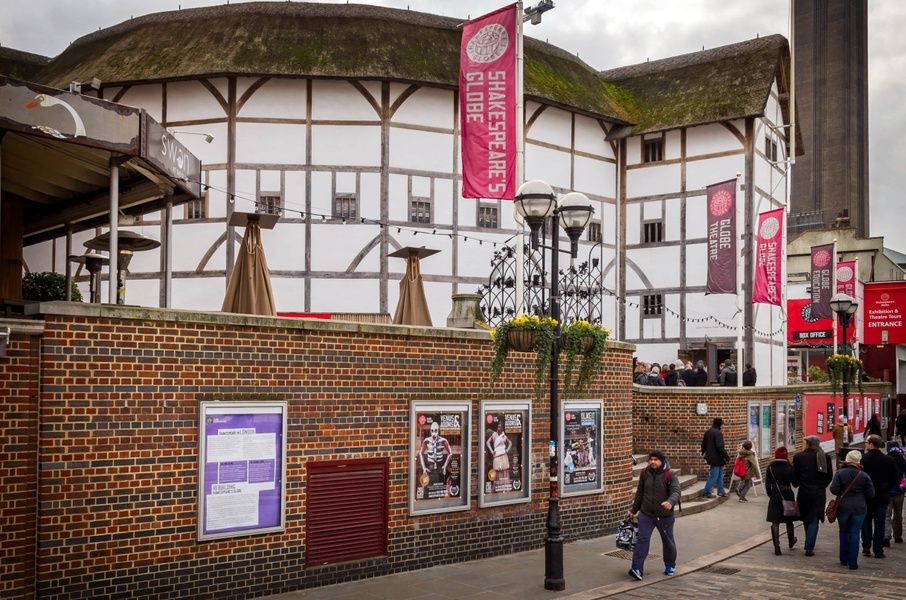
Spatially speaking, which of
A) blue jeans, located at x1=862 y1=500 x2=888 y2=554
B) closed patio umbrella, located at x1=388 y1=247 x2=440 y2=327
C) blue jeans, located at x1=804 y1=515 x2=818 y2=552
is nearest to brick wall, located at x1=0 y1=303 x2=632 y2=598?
closed patio umbrella, located at x1=388 y1=247 x2=440 y2=327

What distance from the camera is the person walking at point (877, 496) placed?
13117mm

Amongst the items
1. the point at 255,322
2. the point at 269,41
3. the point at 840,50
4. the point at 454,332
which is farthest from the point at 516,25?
the point at 840,50

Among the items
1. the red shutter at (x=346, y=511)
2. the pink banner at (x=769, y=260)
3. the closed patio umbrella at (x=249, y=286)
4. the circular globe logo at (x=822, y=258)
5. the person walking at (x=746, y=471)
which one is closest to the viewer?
the red shutter at (x=346, y=511)

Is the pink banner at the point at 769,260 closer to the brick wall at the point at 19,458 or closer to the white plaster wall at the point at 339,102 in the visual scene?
the white plaster wall at the point at 339,102

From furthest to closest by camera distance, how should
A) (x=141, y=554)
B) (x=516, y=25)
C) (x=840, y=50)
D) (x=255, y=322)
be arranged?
(x=840, y=50)
(x=516, y=25)
(x=255, y=322)
(x=141, y=554)

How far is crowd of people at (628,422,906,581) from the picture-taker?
442 inches

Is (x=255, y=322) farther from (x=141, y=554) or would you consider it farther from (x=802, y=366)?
(x=802, y=366)

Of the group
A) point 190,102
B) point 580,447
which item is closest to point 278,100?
point 190,102

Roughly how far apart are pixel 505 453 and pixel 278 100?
14.9 meters

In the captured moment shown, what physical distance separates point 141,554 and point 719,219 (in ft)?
62.1

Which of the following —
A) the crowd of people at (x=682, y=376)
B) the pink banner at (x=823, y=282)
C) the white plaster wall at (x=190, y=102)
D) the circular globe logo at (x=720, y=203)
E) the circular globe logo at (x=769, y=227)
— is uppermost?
the white plaster wall at (x=190, y=102)

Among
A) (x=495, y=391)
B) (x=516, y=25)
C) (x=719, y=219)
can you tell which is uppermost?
(x=516, y=25)

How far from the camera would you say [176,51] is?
81.5ft

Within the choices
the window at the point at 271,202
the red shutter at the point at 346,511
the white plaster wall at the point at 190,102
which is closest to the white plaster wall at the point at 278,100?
the white plaster wall at the point at 190,102
